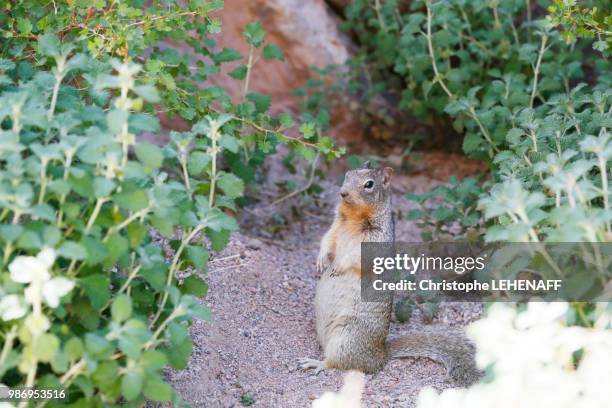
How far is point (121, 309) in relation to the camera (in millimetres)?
3875

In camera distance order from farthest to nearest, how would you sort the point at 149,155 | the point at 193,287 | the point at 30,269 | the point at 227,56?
the point at 227,56 < the point at 193,287 < the point at 149,155 < the point at 30,269

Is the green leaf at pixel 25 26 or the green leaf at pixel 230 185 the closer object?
the green leaf at pixel 230 185

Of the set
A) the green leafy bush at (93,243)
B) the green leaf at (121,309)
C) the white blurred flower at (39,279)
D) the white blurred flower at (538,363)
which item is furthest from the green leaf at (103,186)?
the white blurred flower at (538,363)

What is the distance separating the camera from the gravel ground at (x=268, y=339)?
5.27m

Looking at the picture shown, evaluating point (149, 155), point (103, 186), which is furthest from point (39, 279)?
point (149, 155)

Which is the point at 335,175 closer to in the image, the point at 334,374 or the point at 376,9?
the point at 376,9

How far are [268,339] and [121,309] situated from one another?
2.10m

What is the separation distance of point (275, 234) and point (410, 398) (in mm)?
2396

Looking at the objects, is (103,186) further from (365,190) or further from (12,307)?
(365,190)

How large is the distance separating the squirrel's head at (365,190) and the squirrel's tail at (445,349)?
89cm

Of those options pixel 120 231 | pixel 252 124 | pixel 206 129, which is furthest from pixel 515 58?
pixel 120 231

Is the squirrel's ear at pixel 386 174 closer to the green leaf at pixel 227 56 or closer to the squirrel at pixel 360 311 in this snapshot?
the squirrel at pixel 360 311

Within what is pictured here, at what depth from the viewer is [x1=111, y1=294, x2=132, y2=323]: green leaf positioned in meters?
3.87

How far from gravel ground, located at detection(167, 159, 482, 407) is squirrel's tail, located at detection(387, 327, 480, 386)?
0.22ft
